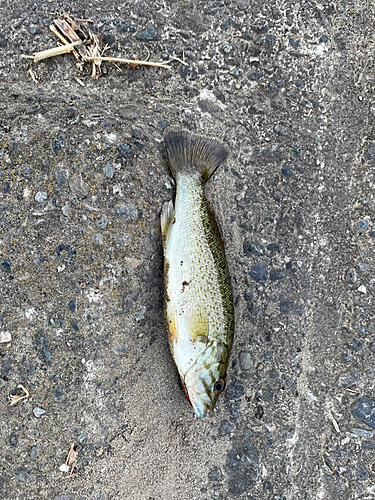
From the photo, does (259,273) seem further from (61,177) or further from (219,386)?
(61,177)

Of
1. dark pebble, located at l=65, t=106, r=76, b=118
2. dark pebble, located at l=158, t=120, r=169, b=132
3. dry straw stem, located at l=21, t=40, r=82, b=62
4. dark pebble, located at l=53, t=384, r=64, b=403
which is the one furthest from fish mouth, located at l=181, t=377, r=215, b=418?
dry straw stem, located at l=21, t=40, r=82, b=62

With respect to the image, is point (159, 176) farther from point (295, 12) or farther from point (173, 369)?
point (295, 12)

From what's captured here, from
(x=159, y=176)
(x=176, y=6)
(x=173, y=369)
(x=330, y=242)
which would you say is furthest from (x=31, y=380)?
(x=176, y=6)

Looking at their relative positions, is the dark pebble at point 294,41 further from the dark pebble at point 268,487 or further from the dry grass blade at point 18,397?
the dark pebble at point 268,487

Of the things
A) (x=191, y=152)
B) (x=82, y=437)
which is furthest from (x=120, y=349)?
(x=191, y=152)

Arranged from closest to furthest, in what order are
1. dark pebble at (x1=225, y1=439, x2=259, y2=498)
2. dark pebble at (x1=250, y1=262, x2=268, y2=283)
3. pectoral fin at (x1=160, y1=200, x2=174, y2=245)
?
1. pectoral fin at (x1=160, y1=200, x2=174, y2=245)
2. dark pebble at (x1=225, y1=439, x2=259, y2=498)
3. dark pebble at (x1=250, y1=262, x2=268, y2=283)

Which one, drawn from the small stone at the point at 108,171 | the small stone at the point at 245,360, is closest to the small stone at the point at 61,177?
the small stone at the point at 108,171

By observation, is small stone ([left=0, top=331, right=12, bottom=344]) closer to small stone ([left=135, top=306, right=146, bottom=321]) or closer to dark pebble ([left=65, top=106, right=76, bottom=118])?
small stone ([left=135, top=306, right=146, bottom=321])

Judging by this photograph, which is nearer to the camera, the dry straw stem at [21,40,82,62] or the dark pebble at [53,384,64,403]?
the dark pebble at [53,384,64,403]
